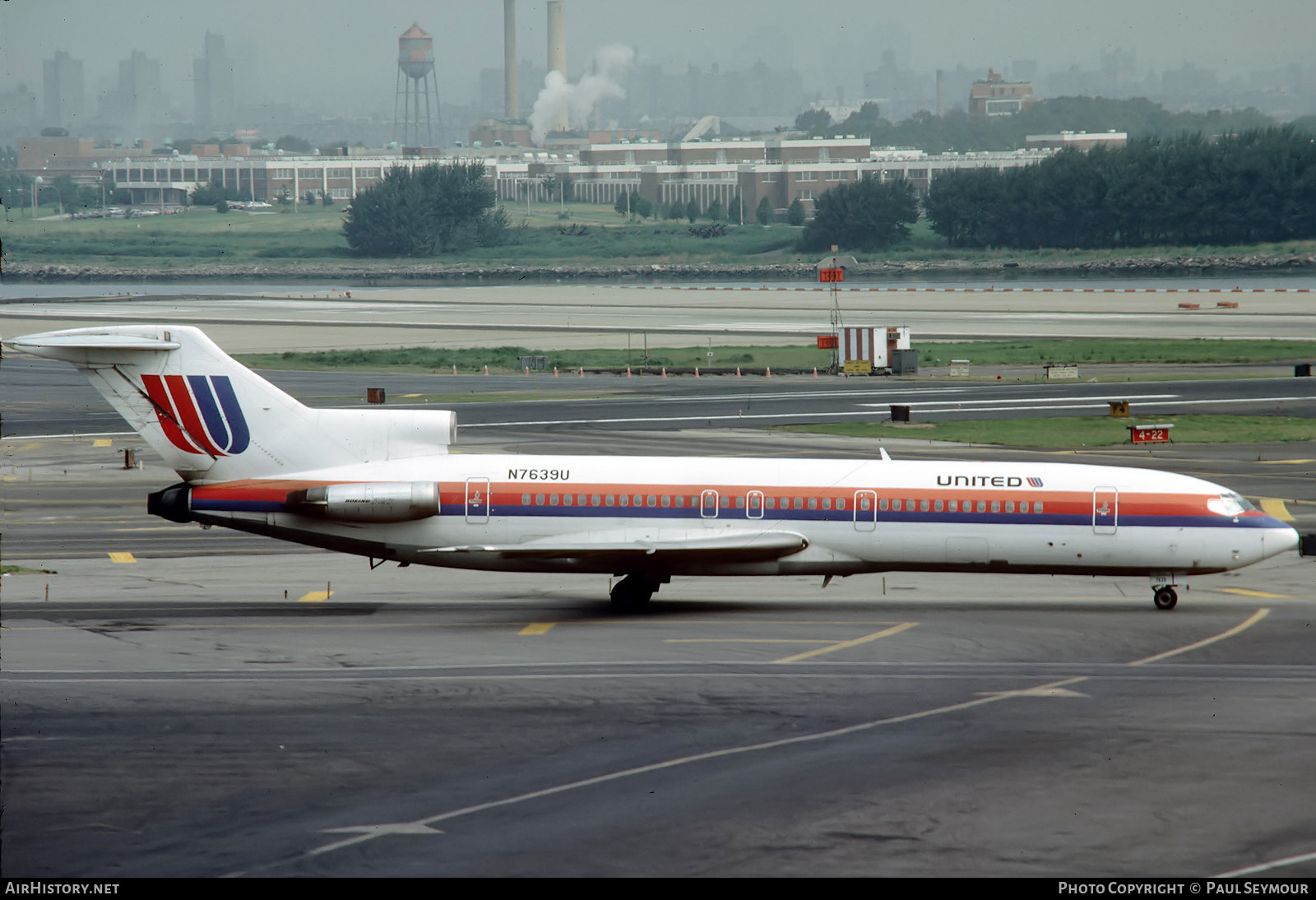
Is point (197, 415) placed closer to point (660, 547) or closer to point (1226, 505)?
point (660, 547)

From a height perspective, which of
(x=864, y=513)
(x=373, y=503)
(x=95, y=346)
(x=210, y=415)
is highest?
(x=95, y=346)

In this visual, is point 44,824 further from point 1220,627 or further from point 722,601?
point 1220,627

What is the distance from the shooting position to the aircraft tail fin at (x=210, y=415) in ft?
118

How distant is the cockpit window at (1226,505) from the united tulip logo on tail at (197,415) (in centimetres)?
2346

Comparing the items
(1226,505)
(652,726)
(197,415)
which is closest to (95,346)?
(197,415)

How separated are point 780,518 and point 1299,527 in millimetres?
19469

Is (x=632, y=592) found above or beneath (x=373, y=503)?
beneath

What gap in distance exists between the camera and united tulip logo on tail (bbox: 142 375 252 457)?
35906mm

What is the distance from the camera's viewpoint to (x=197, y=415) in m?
36.0

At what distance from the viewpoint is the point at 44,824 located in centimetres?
2056

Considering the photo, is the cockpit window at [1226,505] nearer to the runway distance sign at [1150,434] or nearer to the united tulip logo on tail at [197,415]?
the united tulip logo on tail at [197,415]

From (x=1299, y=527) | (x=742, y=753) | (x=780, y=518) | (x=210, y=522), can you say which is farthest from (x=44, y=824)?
(x=1299, y=527)

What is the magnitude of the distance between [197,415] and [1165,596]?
2405 cm

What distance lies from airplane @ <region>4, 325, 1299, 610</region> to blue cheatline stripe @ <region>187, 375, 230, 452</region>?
4 centimetres
